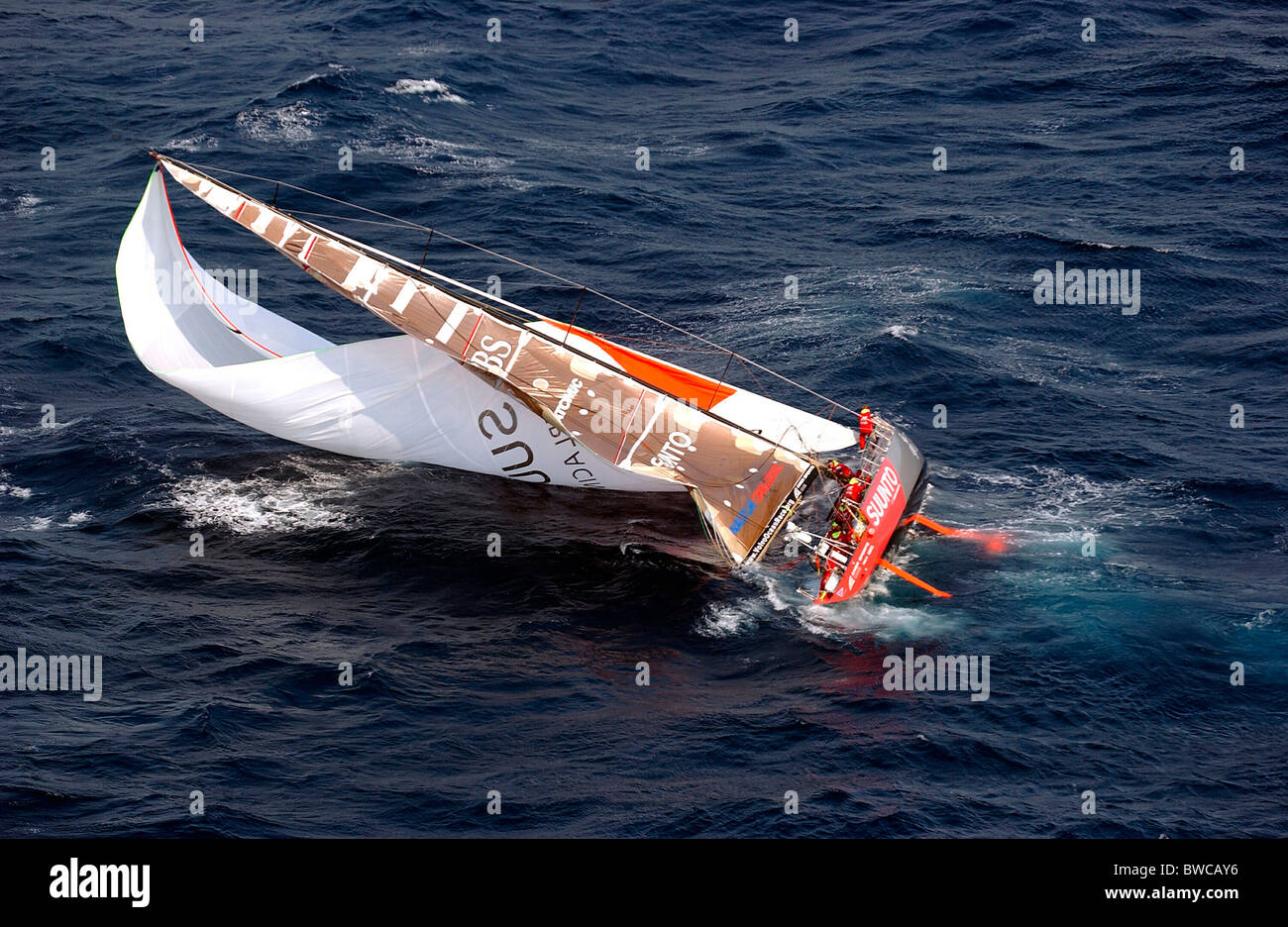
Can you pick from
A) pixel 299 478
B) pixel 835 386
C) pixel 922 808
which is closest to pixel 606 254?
pixel 835 386

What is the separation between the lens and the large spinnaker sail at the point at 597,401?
98.4 ft

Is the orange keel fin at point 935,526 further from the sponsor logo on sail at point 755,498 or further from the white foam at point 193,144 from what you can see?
the white foam at point 193,144

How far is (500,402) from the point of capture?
33.8 meters

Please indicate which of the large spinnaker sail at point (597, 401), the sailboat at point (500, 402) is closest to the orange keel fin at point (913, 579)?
the sailboat at point (500, 402)

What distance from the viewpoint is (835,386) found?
38.2 metres

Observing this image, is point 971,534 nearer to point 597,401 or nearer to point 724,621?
point 724,621

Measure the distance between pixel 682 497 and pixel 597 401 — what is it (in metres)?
4.78

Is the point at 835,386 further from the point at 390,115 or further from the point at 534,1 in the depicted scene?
the point at 534,1

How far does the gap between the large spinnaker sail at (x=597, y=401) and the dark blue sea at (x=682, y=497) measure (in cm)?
204

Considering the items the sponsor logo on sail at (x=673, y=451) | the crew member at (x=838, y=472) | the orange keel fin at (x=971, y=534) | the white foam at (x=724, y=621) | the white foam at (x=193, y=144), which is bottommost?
the white foam at (x=724, y=621)

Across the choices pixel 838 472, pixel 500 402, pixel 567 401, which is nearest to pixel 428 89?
pixel 500 402

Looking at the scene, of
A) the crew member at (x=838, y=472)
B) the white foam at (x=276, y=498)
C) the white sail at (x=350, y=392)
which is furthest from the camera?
the white sail at (x=350, y=392)
